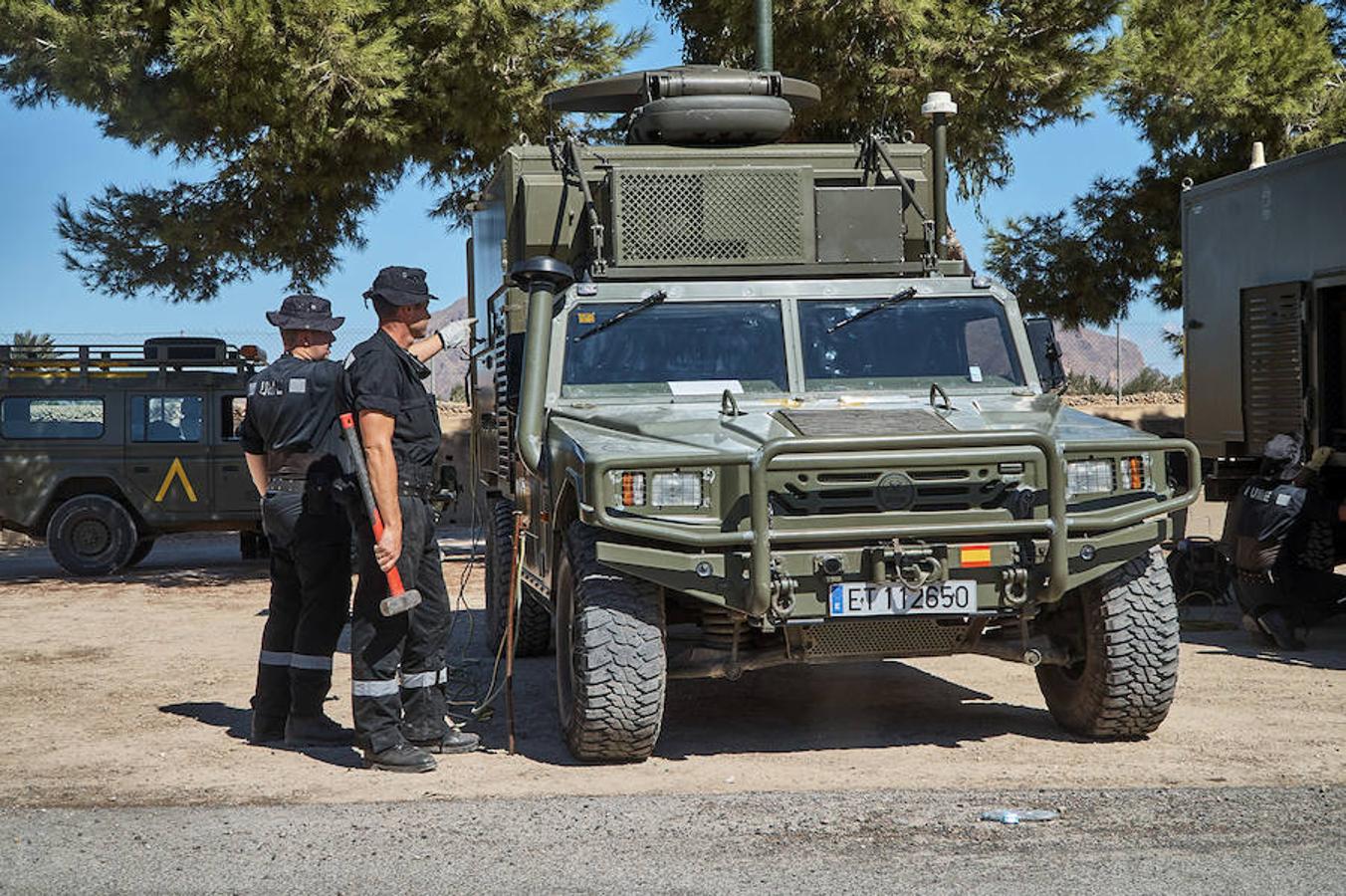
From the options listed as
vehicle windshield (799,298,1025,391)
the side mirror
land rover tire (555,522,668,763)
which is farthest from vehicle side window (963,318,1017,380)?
land rover tire (555,522,668,763)

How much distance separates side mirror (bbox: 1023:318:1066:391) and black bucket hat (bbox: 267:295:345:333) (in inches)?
126

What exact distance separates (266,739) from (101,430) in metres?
10.2

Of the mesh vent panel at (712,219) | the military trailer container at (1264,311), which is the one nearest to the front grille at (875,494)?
the mesh vent panel at (712,219)

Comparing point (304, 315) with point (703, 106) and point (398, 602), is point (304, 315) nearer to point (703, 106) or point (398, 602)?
point (398, 602)

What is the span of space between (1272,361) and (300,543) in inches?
280

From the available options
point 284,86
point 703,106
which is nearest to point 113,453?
point 284,86

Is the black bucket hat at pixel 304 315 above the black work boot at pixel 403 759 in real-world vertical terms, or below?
above

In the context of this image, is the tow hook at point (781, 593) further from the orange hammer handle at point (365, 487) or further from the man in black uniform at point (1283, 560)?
the man in black uniform at point (1283, 560)

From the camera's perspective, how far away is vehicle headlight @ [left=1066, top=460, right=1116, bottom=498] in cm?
738

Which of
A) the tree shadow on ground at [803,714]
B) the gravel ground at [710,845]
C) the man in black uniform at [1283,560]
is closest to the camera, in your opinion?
the gravel ground at [710,845]

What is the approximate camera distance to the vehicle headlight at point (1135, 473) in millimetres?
Answer: 7434

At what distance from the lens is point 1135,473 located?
7.46 m

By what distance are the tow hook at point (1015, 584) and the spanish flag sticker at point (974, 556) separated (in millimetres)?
90

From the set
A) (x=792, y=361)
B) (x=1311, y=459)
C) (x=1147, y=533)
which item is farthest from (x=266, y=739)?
(x=1311, y=459)
